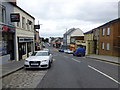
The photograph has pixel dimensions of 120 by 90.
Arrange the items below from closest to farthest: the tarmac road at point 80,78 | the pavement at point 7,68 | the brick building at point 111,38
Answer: the tarmac road at point 80,78
the pavement at point 7,68
the brick building at point 111,38

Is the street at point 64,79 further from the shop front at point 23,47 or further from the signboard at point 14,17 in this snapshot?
the shop front at point 23,47

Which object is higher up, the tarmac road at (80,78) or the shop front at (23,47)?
the shop front at (23,47)

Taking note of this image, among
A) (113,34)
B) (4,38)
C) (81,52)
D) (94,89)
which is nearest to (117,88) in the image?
(94,89)

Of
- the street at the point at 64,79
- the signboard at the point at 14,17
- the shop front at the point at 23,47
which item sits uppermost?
the signboard at the point at 14,17

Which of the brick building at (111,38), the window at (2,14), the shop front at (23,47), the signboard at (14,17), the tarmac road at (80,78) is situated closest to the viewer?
the tarmac road at (80,78)

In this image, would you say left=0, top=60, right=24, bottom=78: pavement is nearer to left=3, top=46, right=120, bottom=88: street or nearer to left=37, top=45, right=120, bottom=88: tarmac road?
left=3, top=46, right=120, bottom=88: street

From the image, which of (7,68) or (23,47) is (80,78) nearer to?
(7,68)

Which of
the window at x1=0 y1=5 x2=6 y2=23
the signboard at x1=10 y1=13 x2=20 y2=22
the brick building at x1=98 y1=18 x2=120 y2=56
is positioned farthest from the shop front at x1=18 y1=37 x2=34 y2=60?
the brick building at x1=98 y1=18 x2=120 y2=56

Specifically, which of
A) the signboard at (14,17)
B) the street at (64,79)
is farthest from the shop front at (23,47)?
the street at (64,79)

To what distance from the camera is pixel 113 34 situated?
27.9 metres

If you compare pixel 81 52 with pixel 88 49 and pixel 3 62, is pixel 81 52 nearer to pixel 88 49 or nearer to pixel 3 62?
pixel 88 49

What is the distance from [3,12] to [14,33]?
3.06m

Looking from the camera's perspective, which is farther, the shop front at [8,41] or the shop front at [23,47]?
the shop front at [23,47]

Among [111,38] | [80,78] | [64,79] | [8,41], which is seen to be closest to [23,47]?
[8,41]
